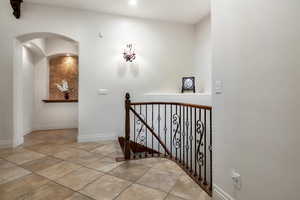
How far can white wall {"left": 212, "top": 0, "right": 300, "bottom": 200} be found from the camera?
945 millimetres

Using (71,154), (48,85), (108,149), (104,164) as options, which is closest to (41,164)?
(71,154)

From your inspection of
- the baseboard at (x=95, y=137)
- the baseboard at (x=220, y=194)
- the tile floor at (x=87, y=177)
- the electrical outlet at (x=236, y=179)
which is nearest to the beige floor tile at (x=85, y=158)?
the tile floor at (x=87, y=177)

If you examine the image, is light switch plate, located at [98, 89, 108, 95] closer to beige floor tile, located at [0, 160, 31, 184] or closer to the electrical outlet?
beige floor tile, located at [0, 160, 31, 184]

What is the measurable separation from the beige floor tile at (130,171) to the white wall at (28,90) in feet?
11.3

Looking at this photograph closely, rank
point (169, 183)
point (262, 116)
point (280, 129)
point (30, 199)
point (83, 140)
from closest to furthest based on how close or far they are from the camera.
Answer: point (280, 129) < point (262, 116) < point (30, 199) < point (169, 183) < point (83, 140)

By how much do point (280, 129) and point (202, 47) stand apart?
344 cm

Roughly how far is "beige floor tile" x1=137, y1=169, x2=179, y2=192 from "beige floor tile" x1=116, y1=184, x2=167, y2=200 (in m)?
0.08

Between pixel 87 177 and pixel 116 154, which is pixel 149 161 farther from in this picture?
pixel 87 177

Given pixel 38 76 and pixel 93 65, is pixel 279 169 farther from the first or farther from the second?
pixel 38 76

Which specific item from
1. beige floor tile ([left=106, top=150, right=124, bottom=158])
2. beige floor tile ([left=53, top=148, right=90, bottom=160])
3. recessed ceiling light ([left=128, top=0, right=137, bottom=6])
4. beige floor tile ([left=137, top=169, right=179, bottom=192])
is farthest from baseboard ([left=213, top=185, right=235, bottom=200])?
recessed ceiling light ([left=128, top=0, right=137, bottom=6])

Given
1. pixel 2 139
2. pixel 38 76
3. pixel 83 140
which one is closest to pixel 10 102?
pixel 2 139

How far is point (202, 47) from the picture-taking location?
4051mm

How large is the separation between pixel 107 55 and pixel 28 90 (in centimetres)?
255

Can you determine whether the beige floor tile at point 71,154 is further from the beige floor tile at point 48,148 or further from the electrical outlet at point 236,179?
the electrical outlet at point 236,179
